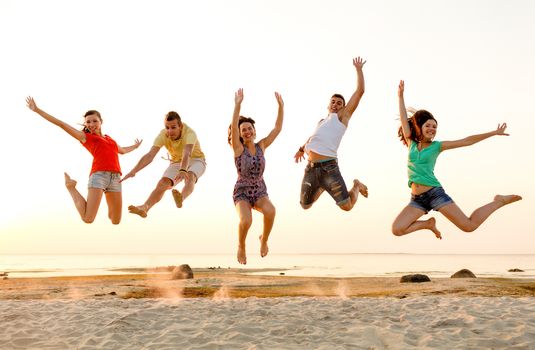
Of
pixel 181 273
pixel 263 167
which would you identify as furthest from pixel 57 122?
pixel 181 273

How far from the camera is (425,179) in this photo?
873cm

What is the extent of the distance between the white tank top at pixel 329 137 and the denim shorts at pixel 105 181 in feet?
11.3

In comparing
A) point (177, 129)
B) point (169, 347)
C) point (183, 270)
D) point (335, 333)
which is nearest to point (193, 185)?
point (177, 129)

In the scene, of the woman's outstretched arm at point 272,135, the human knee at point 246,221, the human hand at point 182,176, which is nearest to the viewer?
the human knee at point 246,221

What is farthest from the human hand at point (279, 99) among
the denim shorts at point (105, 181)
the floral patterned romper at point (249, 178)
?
the denim shorts at point (105, 181)

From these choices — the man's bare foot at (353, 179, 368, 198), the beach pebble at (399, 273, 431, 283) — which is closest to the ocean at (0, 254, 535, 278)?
the beach pebble at (399, 273, 431, 283)

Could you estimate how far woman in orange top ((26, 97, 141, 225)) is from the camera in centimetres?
983

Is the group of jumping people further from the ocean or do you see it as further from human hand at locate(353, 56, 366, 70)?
the ocean

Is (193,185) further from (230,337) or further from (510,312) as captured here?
(510,312)

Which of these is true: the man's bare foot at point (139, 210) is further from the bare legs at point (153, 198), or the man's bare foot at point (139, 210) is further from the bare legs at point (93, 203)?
the bare legs at point (93, 203)

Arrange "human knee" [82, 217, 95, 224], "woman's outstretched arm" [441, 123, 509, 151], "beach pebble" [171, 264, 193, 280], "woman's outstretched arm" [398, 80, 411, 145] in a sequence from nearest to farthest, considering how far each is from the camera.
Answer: "woman's outstretched arm" [441, 123, 509, 151], "woman's outstretched arm" [398, 80, 411, 145], "human knee" [82, 217, 95, 224], "beach pebble" [171, 264, 193, 280]

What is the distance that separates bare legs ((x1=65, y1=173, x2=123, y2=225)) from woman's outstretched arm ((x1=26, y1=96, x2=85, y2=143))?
0.94 m

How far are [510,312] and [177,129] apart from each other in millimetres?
7094

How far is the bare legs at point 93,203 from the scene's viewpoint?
9906 mm
